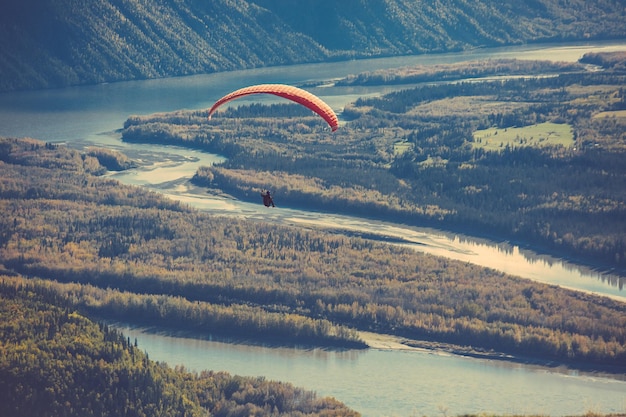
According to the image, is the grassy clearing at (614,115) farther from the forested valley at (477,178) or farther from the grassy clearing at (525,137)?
the grassy clearing at (525,137)

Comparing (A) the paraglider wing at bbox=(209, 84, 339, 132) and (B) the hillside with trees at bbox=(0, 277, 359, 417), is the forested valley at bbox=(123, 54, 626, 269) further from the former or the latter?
(B) the hillside with trees at bbox=(0, 277, 359, 417)

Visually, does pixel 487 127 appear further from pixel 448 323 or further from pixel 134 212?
pixel 448 323

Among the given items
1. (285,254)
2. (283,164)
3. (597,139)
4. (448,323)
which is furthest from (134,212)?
(597,139)

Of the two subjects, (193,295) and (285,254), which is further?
(285,254)

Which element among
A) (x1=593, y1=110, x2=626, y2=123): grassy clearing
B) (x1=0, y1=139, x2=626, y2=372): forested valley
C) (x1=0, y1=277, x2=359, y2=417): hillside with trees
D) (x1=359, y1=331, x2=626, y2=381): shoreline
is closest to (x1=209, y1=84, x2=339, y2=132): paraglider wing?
(x1=0, y1=277, x2=359, y2=417): hillside with trees

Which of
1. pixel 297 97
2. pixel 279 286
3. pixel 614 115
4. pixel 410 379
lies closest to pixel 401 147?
pixel 614 115
